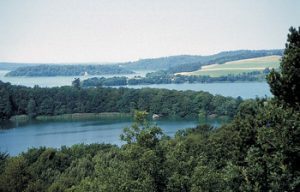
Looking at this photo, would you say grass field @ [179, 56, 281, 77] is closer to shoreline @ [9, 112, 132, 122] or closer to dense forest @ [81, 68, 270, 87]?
dense forest @ [81, 68, 270, 87]

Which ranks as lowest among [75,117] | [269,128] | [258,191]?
[75,117]

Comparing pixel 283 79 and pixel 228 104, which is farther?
pixel 228 104

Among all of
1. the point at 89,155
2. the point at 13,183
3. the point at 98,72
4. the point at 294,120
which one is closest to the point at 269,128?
the point at 294,120

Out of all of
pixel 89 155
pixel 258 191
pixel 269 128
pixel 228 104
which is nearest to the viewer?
pixel 258 191

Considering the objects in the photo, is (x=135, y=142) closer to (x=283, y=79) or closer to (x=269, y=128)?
(x=269, y=128)

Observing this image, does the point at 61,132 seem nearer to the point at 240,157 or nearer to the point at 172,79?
the point at 240,157

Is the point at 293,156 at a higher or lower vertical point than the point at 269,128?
lower
